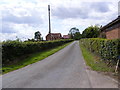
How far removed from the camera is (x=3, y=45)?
12.4 metres

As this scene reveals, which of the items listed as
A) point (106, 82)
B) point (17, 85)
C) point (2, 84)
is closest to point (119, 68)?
point (106, 82)

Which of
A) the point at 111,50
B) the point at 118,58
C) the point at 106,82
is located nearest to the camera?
the point at 106,82

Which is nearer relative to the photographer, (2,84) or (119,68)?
(2,84)

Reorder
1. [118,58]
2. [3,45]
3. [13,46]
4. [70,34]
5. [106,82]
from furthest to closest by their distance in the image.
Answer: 1. [70,34]
2. [13,46]
3. [3,45]
4. [118,58]
5. [106,82]

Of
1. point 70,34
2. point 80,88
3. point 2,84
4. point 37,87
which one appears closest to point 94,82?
point 80,88

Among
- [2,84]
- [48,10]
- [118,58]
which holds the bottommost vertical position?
[2,84]

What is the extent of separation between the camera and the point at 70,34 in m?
133

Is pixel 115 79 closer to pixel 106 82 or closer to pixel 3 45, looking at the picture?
pixel 106 82

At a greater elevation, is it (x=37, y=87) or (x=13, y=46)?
(x=13, y=46)

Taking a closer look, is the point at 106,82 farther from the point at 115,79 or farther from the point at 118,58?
the point at 118,58

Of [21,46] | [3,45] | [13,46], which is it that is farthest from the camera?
[21,46]

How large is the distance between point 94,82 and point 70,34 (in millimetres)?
127817

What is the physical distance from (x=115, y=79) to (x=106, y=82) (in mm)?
663

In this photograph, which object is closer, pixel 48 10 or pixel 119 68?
pixel 119 68
